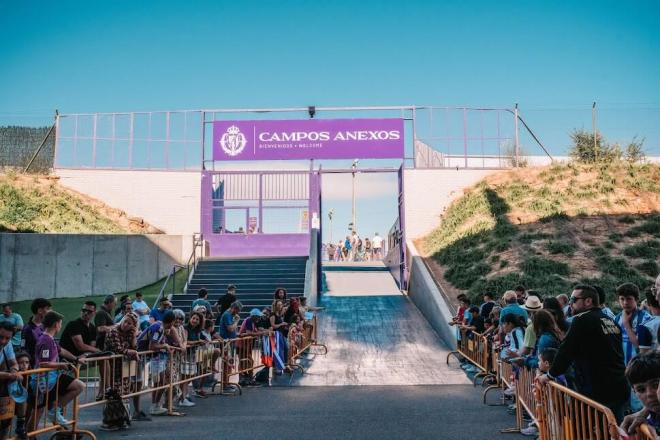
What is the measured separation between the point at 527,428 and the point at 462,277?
14.4 metres

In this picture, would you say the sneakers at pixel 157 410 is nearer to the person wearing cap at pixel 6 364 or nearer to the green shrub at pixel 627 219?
the person wearing cap at pixel 6 364

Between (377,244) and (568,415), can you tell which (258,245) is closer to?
(377,244)

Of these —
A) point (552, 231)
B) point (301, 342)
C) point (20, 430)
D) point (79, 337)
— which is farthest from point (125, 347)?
point (552, 231)

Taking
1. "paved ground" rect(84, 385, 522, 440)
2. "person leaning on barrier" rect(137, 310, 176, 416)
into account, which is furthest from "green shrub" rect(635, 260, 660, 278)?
"person leaning on barrier" rect(137, 310, 176, 416)

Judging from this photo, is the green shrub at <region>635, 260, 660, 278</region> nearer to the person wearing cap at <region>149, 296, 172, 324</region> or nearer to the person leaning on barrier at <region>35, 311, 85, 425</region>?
the person wearing cap at <region>149, 296, 172, 324</region>

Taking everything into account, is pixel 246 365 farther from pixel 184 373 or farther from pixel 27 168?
pixel 27 168

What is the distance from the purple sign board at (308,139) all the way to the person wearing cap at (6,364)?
844 inches

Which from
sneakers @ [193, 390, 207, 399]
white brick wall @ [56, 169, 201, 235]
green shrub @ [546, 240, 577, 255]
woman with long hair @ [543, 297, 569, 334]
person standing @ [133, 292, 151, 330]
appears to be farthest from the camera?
white brick wall @ [56, 169, 201, 235]

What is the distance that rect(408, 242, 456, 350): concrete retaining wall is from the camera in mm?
18906

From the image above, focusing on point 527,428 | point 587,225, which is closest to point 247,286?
point 587,225

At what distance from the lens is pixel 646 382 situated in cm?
404

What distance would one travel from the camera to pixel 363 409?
10.6 m

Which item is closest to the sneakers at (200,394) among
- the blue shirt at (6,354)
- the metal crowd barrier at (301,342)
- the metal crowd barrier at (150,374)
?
the metal crowd barrier at (150,374)

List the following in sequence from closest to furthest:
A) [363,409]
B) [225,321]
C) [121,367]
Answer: [121,367], [363,409], [225,321]
